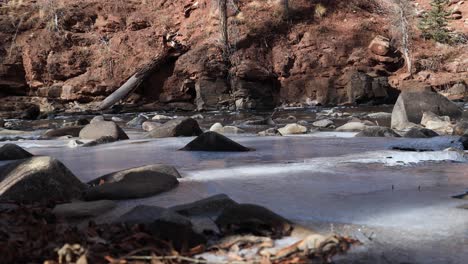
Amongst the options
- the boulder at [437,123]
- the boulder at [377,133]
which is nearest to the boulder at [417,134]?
the boulder at [377,133]

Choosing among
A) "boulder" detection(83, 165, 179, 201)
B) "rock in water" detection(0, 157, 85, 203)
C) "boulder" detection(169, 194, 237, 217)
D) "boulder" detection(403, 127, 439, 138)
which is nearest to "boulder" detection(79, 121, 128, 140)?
"boulder" detection(83, 165, 179, 201)

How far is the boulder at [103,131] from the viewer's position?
6.50 meters

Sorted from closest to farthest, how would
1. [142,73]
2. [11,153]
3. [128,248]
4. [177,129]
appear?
[128,248] < [11,153] < [177,129] < [142,73]

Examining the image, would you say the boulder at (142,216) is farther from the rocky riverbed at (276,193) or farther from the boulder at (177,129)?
the boulder at (177,129)

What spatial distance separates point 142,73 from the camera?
57.6 ft

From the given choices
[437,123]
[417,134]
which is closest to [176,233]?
[417,134]

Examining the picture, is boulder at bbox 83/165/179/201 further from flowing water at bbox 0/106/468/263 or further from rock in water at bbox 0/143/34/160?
rock in water at bbox 0/143/34/160

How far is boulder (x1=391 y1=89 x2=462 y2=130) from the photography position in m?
9.04

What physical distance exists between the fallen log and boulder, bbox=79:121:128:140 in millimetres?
9848

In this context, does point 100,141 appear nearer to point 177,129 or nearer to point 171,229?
point 177,129

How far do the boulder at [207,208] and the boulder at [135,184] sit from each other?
556 mm

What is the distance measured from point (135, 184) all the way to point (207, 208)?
778 millimetres

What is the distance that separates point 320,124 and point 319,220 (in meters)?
7.50

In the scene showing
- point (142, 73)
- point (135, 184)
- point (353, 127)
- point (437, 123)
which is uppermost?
point (142, 73)
